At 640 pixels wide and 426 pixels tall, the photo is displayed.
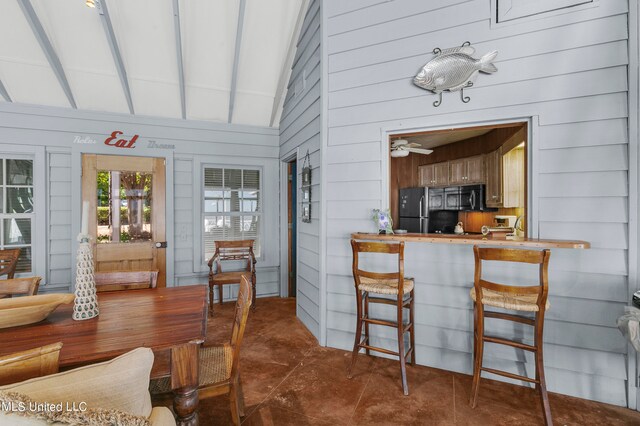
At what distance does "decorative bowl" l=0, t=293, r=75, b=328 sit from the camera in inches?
55.6

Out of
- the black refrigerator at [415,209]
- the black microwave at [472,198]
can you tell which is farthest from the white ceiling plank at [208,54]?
the black microwave at [472,198]

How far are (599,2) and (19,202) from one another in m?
6.08

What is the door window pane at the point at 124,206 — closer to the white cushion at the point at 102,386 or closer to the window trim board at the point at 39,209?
the window trim board at the point at 39,209

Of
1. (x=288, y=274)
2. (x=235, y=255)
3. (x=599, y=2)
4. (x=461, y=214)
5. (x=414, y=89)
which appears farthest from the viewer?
(x=461, y=214)

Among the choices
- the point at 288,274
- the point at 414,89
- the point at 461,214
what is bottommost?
the point at 288,274

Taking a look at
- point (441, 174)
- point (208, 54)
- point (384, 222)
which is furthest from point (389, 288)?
point (441, 174)

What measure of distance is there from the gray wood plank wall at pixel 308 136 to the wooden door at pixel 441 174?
3300 mm

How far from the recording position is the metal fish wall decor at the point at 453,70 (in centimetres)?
240

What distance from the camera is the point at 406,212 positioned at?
19.9ft

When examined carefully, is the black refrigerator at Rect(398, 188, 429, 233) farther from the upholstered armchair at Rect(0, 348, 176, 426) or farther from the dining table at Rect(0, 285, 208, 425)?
the upholstered armchair at Rect(0, 348, 176, 426)

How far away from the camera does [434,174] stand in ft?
19.7

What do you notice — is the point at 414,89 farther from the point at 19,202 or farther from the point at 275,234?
the point at 19,202

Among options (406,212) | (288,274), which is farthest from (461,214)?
(288,274)

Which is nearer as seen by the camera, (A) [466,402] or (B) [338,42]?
(A) [466,402]
